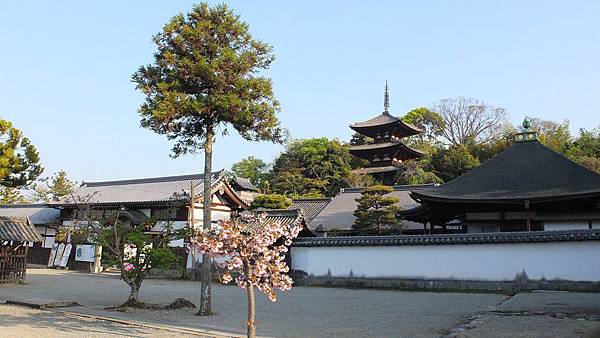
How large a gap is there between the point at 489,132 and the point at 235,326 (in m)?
49.3

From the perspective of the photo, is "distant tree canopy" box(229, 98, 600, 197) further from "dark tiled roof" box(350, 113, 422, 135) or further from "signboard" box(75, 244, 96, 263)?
"signboard" box(75, 244, 96, 263)

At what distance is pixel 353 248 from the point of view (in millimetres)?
18953

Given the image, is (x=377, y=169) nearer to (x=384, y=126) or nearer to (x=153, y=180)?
(x=384, y=126)

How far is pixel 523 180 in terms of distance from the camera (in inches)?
785

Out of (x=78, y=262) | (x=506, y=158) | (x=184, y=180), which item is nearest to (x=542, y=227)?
(x=506, y=158)

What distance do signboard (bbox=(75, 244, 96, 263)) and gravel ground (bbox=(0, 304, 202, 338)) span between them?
64.8ft

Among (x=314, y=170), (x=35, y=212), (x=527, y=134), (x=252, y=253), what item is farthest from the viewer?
(x=314, y=170)

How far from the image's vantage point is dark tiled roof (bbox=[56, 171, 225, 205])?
29484 millimetres

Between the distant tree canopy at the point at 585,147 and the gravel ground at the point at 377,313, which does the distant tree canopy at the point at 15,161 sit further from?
the distant tree canopy at the point at 585,147

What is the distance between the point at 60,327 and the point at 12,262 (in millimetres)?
12216

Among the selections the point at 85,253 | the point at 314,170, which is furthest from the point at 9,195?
the point at 314,170

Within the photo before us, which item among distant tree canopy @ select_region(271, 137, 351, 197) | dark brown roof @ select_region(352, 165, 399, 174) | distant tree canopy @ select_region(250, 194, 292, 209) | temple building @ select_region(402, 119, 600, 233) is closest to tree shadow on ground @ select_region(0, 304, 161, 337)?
temple building @ select_region(402, 119, 600, 233)

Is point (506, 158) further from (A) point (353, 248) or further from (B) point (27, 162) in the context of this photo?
(B) point (27, 162)

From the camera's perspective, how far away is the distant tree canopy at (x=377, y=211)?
25.1 meters
